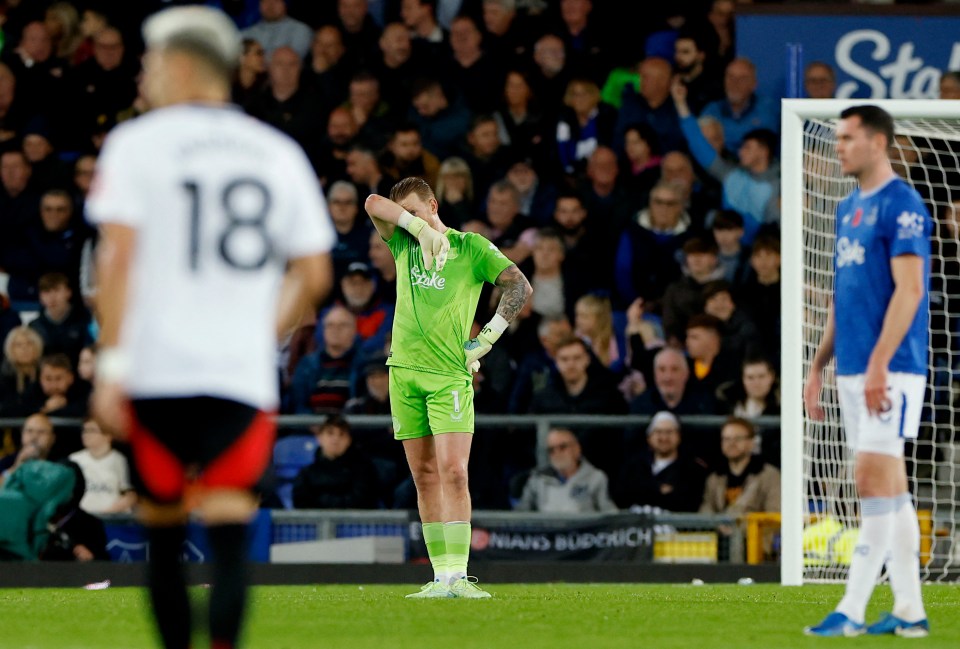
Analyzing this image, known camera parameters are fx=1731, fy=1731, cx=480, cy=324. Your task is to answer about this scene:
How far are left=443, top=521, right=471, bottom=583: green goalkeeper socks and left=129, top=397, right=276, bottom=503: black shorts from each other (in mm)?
4902

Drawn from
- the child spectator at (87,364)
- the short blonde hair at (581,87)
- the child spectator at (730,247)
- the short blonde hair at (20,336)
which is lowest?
the child spectator at (87,364)

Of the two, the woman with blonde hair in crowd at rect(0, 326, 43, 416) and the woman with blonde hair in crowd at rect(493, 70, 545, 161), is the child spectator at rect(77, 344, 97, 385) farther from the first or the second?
the woman with blonde hair in crowd at rect(493, 70, 545, 161)

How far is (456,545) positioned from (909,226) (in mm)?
3516

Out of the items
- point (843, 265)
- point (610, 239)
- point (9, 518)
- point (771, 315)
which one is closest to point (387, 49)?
point (610, 239)

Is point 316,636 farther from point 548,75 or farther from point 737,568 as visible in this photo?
point 548,75

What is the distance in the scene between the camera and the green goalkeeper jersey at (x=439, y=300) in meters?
9.64

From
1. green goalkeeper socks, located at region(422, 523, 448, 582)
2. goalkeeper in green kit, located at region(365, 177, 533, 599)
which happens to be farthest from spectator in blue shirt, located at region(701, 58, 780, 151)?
green goalkeeper socks, located at region(422, 523, 448, 582)

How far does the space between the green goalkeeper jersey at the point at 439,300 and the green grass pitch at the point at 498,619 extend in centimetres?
134

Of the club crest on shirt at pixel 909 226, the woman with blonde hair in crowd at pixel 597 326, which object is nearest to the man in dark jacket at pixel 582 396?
the woman with blonde hair in crowd at pixel 597 326

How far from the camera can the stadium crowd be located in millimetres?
13062

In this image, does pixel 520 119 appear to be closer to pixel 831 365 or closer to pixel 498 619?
pixel 831 365

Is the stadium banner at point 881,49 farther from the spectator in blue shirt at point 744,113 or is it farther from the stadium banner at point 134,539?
the stadium banner at point 134,539

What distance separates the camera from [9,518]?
40.3 ft

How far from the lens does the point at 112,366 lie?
4.39 m
